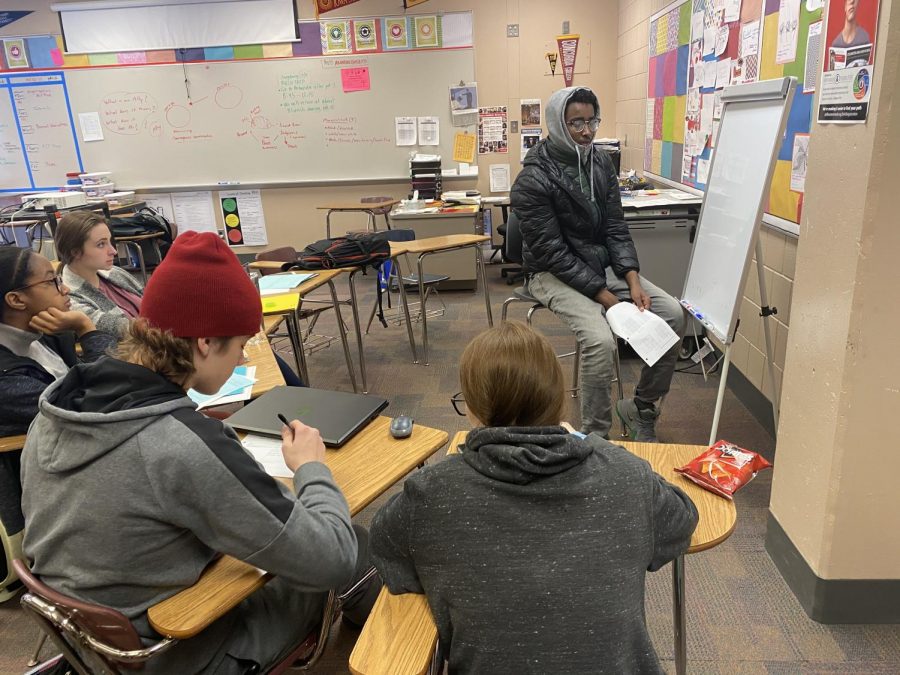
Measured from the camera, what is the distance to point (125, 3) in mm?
5750

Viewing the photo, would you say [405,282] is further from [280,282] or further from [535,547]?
[535,547]

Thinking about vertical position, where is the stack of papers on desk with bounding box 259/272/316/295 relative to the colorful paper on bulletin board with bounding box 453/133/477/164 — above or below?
below

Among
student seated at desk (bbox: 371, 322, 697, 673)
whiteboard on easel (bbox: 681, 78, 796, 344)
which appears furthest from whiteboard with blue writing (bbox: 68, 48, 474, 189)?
student seated at desk (bbox: 371, 322, 697, 673)

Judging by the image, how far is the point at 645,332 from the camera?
2438 millimetres

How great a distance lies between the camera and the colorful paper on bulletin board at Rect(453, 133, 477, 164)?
238 inches

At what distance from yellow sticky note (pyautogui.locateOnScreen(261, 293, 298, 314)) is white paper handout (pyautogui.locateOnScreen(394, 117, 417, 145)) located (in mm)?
3658

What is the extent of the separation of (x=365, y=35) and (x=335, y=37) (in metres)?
0.28

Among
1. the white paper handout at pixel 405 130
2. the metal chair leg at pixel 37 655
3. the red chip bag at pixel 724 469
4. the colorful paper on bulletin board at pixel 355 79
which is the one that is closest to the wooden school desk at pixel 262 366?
the metal chair leg at pixel 37 655

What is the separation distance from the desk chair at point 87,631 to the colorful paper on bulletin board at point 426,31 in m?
5.74

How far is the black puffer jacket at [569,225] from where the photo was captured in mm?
2670

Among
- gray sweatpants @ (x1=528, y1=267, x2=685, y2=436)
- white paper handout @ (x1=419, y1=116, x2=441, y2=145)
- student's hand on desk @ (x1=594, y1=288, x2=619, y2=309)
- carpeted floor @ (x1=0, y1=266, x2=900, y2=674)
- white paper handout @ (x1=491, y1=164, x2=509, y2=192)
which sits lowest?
carpeted floor @ (x1=0, y1=266, x2=900, y2=674)

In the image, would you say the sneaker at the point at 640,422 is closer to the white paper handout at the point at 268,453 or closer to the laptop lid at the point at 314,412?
the laptop lid at the point at 314,412

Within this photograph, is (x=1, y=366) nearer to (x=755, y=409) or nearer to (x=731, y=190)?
(x=731, y=190)

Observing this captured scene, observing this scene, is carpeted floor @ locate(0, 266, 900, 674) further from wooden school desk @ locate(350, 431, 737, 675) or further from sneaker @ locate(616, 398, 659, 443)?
wooden school desk @ locate(350, 431, 737, 675)
